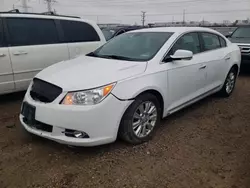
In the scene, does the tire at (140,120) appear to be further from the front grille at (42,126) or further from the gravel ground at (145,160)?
the front grille at (42,126)

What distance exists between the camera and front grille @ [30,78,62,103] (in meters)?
3.12

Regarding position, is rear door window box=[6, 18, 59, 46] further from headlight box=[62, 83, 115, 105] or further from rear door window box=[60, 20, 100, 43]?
headlight box=[62, 83, 115, 105]

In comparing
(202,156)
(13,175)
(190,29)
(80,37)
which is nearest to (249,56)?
(190,29)

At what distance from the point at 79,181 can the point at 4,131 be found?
176cm

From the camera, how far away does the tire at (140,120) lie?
10.8 ft

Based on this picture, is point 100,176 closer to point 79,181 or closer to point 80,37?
point 79,181

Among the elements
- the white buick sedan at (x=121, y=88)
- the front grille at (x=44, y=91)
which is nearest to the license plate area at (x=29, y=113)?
the white buick sedan at (x=121, y=88)

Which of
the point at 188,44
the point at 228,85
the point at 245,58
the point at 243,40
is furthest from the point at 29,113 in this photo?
the point at 243,40

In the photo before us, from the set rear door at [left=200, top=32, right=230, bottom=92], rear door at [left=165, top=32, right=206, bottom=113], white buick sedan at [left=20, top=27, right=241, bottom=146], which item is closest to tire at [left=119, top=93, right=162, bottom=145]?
white buick sedan at [left=20, top=27, right=241, bottom=146]

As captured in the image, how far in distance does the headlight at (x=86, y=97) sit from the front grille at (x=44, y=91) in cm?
16

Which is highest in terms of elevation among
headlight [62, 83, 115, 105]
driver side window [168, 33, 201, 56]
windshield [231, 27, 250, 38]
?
driver side window [168, 33, 201, 56]

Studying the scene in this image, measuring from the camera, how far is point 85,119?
9.68 feet

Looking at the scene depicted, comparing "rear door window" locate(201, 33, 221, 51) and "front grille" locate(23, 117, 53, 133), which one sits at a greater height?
"rear door window" locate(201, 33, 221, 51)

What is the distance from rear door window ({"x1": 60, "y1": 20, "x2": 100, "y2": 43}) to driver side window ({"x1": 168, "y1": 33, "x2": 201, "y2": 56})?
2452 millimetres
